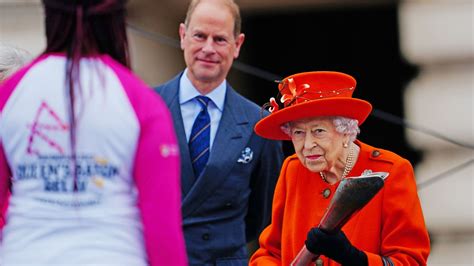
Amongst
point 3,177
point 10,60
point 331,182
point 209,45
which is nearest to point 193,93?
point 209,45

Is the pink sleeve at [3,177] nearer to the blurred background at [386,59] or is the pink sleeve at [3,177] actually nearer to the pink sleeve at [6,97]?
the pink sleeve at [6,97]

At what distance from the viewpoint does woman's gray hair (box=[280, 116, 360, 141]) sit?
15.0 ft

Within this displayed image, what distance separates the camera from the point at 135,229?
3.35 meters

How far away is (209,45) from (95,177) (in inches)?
75.4

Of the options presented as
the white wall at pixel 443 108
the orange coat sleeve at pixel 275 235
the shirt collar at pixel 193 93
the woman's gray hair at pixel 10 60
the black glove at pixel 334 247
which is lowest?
the white wall at pixel 443 108

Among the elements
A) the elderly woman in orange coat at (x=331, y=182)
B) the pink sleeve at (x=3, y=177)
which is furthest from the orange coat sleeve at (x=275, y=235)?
the pink sleeve at (x=3, y=177)

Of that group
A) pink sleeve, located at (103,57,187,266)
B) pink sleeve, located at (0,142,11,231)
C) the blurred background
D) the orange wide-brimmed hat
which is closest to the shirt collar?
the orange wide-brimmed hat

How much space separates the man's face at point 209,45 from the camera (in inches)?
205

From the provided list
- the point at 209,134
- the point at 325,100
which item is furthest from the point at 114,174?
the point at 209,134

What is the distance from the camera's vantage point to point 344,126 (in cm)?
457

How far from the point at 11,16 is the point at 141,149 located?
4695 millimetres

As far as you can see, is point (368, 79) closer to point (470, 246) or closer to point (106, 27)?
point (470, 246)

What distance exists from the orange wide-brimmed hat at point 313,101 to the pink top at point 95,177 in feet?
3.94

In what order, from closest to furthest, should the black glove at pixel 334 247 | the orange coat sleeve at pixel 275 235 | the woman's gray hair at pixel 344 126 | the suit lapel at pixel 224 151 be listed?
1. the black glove at pixel 334 247
2. the woman's gray hair at pixel 344 126
3. the orange coat sleeve at pixel 275 235
4. the suit lapel at pixel 224 151
